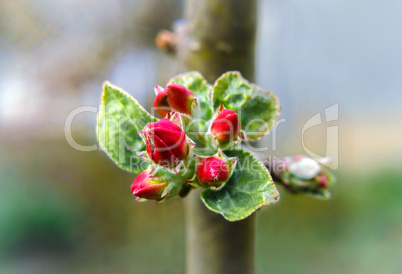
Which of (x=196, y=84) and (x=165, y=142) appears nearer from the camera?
(x=165, y=142)

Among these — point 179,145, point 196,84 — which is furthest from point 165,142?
point 196,84

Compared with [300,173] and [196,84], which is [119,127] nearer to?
[196,84]

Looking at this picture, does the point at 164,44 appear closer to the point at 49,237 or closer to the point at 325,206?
the point at 325,206

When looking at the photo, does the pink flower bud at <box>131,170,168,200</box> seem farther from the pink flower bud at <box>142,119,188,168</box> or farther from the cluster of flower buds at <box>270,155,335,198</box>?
the cluster of flower buds at <box>270,155,335,198</box>

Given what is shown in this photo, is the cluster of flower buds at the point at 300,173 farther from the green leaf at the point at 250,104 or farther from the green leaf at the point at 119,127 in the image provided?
the green leaf at the point at 119,127

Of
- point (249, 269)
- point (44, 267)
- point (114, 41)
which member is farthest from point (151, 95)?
point (44, 267)

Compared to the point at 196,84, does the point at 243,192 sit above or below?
below
